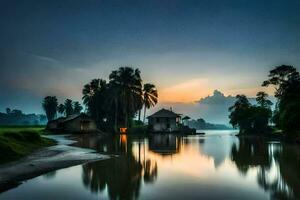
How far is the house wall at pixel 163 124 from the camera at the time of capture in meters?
101

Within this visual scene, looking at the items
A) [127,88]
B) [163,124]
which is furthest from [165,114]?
[127,88]

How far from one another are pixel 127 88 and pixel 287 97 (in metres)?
44.7

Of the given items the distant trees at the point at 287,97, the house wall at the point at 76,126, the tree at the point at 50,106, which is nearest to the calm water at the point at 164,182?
the distant trees at the point at 287,97

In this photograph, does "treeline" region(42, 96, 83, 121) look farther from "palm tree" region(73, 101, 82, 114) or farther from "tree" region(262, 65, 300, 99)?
"tree" region(262, 65, 300, 99)

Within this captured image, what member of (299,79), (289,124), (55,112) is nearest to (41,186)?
(289,124)

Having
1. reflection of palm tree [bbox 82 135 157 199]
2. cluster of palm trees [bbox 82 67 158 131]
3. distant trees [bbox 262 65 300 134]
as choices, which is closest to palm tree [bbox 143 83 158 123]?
cluster of palm trees [bbox 82 67 158 131]

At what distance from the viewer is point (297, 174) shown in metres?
20.8

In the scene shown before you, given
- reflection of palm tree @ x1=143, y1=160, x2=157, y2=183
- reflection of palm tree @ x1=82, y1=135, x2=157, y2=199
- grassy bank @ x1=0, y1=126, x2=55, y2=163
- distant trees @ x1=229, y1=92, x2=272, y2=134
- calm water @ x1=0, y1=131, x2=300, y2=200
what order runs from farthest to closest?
1. distant trees @ x1=229, y1=92, x2=272, y2=134
2. grassy bank @ x1=0, y1=126, x2=55, y2=163
3. reflection of palm tree @ x1=143, y1=160, x2=157, y2=183
4. reflection of palm tree @ x1=82, y1=135, x2=157, y2=199
5. calm water @ x1=0, y1=131, x2=300, y2=200

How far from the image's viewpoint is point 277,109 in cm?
7012

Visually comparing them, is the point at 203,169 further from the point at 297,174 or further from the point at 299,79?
the point at 299,79

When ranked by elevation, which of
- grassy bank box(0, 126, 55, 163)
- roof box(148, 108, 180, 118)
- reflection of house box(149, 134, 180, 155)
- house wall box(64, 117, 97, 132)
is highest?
roof box(148, 108, 180, 118)

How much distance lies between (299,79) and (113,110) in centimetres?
5186

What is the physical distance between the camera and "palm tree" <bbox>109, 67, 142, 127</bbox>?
299 feet

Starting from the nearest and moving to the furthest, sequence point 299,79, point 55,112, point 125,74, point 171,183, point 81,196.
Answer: point 81,196 < point 171,183 < point 299,79 < point 125,74 < point 55,112
